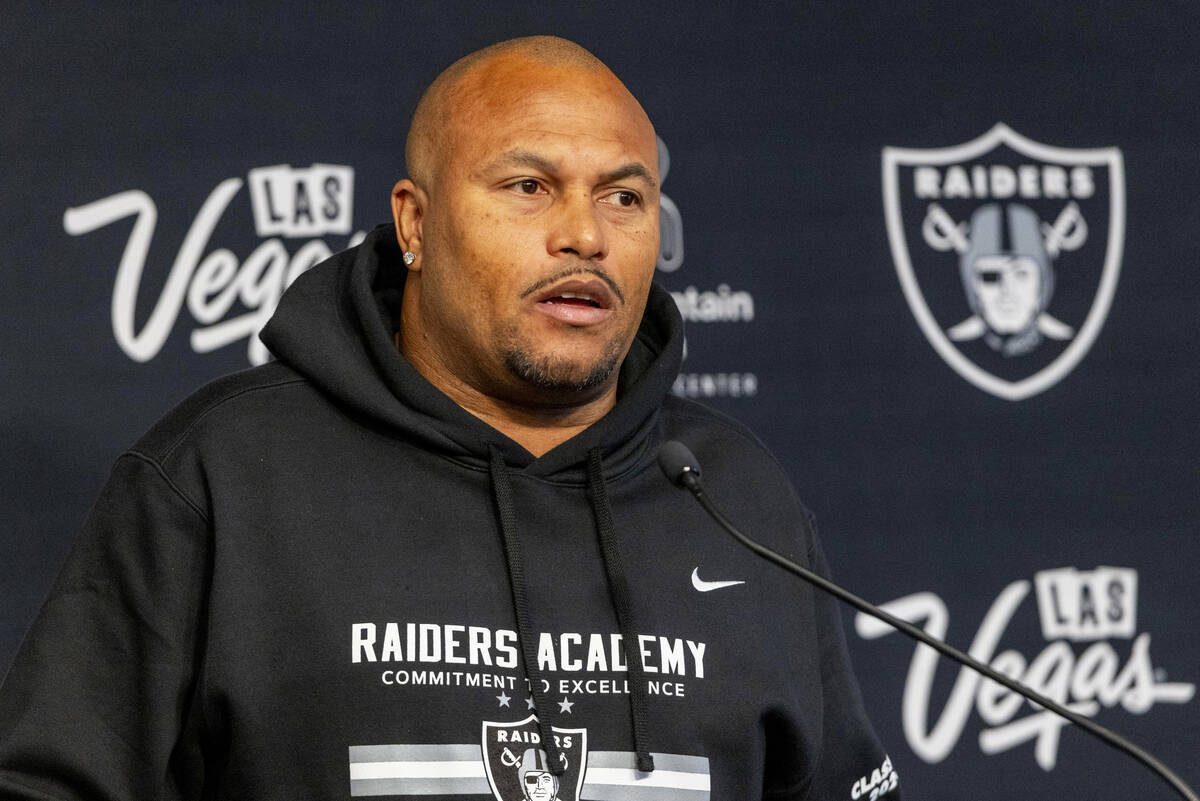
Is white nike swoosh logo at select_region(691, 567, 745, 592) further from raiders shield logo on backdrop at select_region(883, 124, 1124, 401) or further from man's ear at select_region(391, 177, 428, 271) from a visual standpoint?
raiders shield logo on backdrop at select_region(883, 124, 1124, 401)

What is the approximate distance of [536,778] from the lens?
1296 mm

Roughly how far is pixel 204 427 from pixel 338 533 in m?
0.16

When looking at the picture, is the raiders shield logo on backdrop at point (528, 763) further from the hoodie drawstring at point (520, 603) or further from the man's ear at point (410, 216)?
the man's ear at point (410, 216)

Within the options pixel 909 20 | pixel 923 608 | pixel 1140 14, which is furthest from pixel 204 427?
pixel 1140 14

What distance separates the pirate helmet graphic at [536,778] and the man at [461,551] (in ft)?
0.04

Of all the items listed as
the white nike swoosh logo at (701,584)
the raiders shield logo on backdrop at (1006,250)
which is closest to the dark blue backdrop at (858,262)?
the raiders shield logo on backdrop at (1006,250)

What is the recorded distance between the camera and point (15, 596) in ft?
6.96

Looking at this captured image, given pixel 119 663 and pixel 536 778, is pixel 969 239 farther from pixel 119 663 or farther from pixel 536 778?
pixel 119 663

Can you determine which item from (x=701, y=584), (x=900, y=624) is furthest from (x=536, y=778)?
(x=900, y=624)

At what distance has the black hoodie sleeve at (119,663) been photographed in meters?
1.20

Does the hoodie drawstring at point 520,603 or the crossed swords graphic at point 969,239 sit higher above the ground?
the crossed swords graphic at point 969,239

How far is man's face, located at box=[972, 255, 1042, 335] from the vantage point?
2322 millimetres

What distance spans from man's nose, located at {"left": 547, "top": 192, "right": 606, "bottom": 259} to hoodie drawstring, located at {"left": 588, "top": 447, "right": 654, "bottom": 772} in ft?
0.67

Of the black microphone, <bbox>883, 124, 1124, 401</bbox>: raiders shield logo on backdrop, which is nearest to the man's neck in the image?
the black microphone
